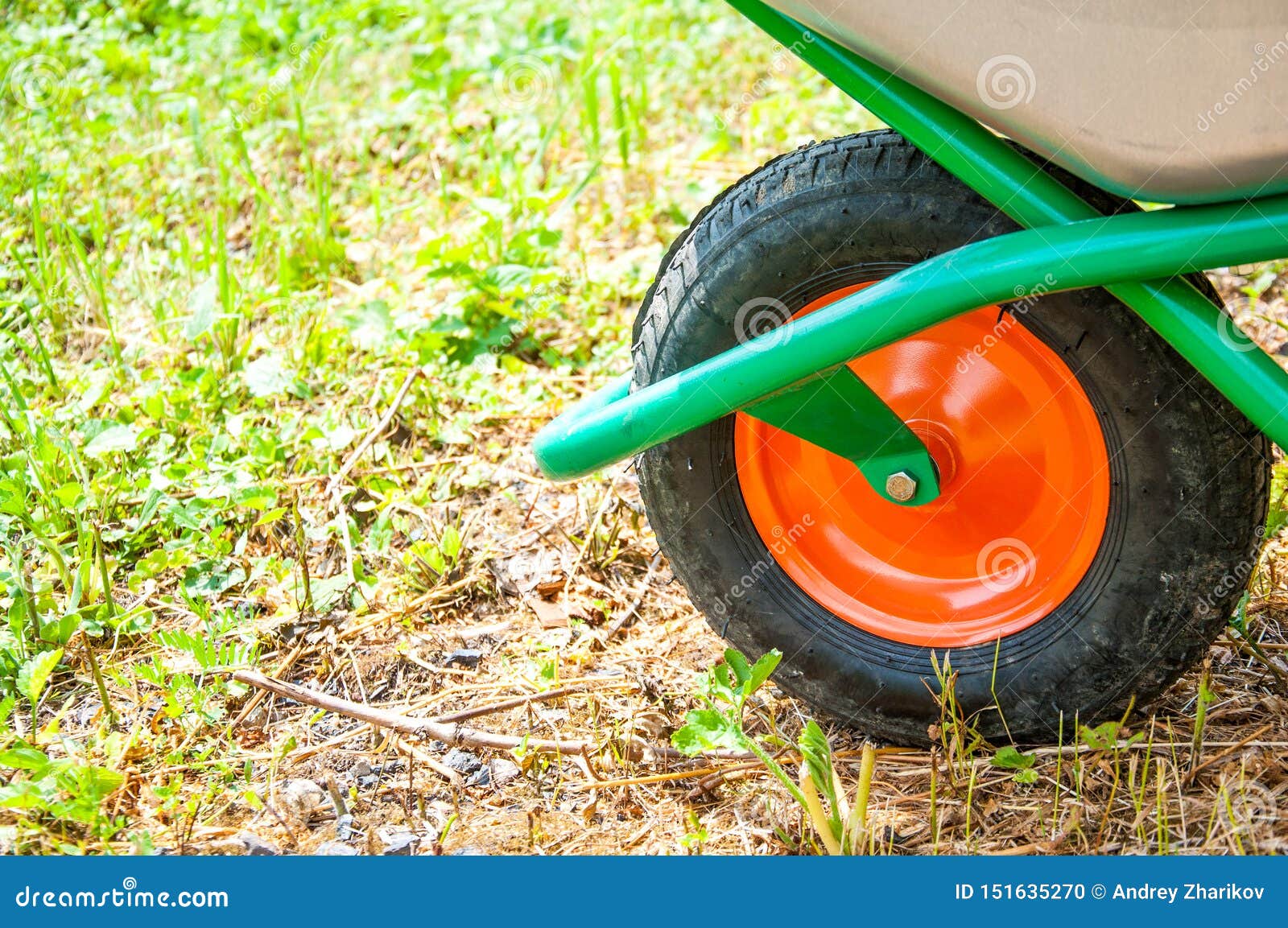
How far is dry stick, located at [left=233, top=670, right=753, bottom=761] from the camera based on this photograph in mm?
1675

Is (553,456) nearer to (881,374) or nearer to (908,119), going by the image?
(881,374)

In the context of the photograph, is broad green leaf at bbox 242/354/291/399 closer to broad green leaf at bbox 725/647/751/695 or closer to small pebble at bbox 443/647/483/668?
small pebble at bbox 443/647/483/668

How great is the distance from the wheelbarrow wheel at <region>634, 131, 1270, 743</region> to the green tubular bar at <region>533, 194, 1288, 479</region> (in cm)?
11

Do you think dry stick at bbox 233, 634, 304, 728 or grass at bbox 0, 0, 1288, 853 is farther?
dry stick at bbox 233, 634, 304, 728

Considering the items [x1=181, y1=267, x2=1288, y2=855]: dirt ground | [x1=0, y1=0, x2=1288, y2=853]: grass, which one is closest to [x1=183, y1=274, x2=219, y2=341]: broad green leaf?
[x1=0, y1=0, x2=1288, y2=853]: grass

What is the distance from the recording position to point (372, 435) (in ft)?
7.81

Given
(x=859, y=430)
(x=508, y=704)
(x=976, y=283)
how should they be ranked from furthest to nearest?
(x=508, y=704) → (x=859, y=430) → (x=976, y=283)

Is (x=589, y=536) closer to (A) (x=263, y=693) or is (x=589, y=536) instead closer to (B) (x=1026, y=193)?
(A) (x=263, y=693)

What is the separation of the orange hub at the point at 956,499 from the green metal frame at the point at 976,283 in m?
0.18

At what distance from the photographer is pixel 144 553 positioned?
2168 mm

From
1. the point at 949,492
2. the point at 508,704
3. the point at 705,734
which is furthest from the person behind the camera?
the point at 508,704

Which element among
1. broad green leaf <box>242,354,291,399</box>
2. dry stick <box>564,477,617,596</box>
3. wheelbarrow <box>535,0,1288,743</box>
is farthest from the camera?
broad green leaf <box>242,354,291,399</box>

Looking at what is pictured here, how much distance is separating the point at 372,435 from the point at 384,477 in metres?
0.12

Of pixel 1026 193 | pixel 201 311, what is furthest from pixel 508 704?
pixel 201 311
